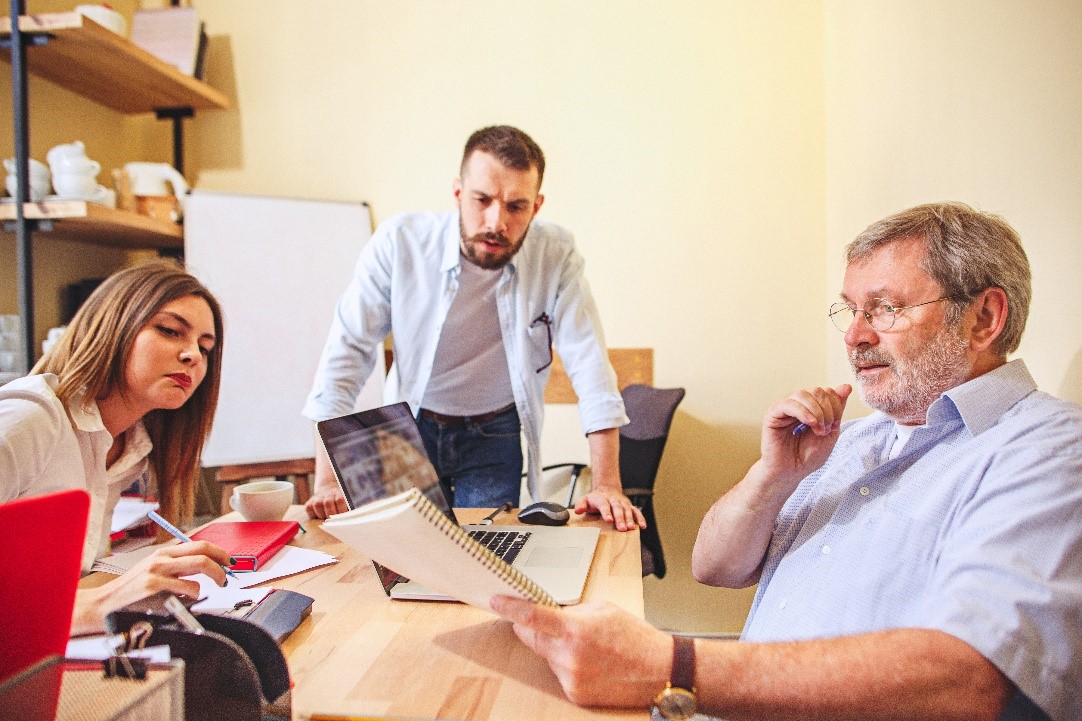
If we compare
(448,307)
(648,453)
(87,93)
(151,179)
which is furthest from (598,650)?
(87,93)

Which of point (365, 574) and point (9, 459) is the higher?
point (9, 459)

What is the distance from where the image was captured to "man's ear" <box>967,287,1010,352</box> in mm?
1037

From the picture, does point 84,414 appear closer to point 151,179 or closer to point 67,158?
point 67,158

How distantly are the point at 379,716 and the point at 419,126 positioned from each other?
102 inches

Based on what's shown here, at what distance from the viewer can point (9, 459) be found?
3.28ft

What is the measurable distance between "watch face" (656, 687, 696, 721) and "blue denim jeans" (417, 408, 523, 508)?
4.12 ft

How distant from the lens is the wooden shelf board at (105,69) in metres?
2.21

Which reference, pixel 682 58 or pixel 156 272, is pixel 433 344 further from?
pixel 682 58

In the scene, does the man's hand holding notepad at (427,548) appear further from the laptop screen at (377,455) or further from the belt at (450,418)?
the belt at (450,418)

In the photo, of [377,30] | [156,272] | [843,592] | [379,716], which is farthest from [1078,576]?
[377,30]

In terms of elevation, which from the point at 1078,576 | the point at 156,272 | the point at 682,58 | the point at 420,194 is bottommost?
the point at 1078,576

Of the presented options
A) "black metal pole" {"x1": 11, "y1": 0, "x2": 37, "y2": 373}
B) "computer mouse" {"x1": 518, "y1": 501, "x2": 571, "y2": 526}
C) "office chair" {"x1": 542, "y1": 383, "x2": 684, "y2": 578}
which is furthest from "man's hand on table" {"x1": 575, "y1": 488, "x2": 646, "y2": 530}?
"black metal pole" {"x1": 11, "y1": 0, "x2": 37, "y2": 373}

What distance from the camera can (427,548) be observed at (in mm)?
692

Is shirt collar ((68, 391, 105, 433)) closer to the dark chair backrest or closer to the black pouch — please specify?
the black pouch
